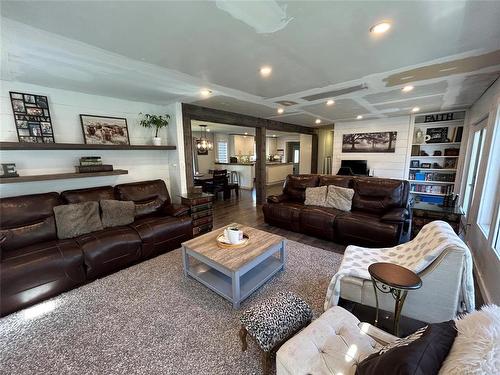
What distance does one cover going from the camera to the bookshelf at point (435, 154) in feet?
15.7

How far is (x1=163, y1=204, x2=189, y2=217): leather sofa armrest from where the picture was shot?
10.5 feet

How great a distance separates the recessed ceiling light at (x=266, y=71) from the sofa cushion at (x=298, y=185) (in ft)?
7.49

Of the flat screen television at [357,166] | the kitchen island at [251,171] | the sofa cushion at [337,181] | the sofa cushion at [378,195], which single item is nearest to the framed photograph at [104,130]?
the sofa cushion at [337,181]

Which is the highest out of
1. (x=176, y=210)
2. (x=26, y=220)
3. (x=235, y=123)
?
(x=235, y=123)

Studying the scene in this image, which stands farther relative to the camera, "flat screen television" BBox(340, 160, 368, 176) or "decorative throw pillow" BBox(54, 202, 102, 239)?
"flat screen television" BBox(340, 160, 368, 176)

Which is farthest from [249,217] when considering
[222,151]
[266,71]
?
[222,151]

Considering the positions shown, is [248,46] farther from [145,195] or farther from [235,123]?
[235,123]

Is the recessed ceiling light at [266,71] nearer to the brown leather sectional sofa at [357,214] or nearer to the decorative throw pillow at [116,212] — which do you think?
the brown leather sectional sofa at [357,214]

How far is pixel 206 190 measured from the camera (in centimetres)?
617

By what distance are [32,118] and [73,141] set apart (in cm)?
48

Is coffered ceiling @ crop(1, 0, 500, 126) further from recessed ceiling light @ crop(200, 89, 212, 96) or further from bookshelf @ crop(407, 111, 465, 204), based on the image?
bookshelf @ crop(407, 111, 465, 204)

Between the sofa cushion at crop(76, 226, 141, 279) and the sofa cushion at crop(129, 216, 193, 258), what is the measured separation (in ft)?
0.32

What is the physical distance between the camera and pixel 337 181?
3.87m

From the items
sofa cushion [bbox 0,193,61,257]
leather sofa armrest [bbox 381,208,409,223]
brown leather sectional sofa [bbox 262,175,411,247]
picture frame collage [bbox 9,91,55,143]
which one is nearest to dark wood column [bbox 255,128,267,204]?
brown leather sectional sofa [bbox 262,175,411,247]
